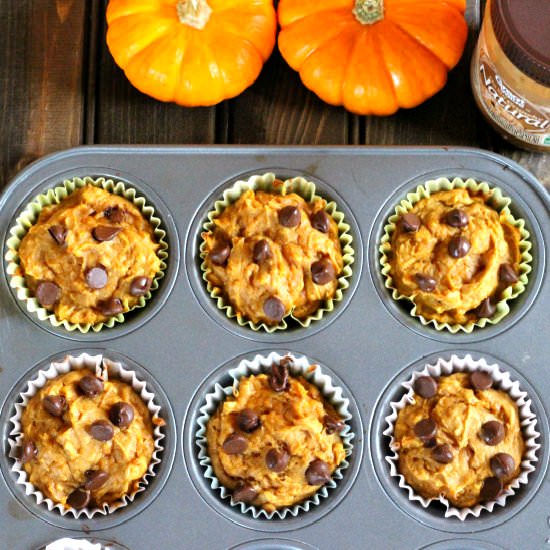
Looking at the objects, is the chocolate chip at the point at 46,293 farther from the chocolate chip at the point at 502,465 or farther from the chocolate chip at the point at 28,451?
the chocolate chip at the point at 502,465

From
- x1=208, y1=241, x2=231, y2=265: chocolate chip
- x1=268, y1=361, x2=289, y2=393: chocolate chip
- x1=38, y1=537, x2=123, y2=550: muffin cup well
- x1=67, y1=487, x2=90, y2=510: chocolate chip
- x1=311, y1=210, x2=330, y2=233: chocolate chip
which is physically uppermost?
x1=311, y1=210, x2=330, y2=233: chocolate chip

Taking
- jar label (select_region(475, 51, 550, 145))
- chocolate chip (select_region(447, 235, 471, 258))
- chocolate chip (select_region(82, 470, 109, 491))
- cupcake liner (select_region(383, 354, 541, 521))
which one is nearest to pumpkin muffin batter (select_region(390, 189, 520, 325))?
chocolate chip (select_region(447, 235, 471, 258))

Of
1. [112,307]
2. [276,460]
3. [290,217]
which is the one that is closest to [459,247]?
[290,217]

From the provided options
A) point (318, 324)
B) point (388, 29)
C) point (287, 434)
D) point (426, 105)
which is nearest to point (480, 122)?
point (426, 105)

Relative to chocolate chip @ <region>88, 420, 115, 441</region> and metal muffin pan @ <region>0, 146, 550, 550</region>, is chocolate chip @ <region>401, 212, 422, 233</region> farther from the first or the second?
chocolate chip @ <region>88, 420, 115, 441</region>

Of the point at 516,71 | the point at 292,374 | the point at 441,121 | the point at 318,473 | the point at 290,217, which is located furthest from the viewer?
the point at 441,121

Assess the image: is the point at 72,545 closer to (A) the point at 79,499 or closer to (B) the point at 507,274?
(A) the point at 79,499

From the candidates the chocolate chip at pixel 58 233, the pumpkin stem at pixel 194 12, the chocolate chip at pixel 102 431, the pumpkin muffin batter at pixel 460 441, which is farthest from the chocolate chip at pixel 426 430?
the pumpkin stem at pixel 194 12
